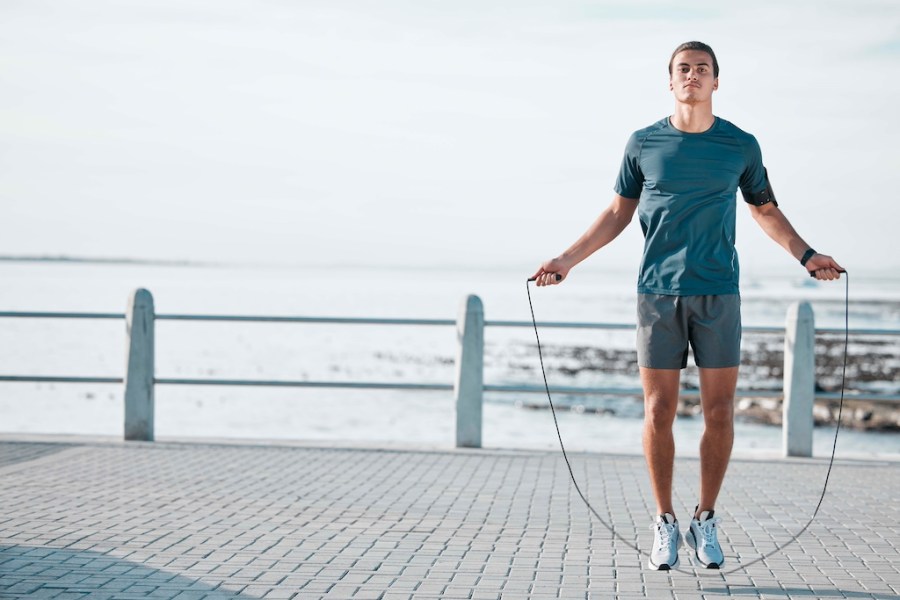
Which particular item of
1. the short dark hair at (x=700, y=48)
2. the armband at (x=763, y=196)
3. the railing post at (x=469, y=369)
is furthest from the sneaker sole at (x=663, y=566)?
the railing post at (x=469, y=369)

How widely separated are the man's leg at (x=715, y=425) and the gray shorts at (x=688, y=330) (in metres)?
0.06

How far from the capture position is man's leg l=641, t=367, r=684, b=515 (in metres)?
5.27

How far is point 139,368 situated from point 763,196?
20.9ft

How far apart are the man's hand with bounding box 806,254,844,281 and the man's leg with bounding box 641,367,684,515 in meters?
0.75

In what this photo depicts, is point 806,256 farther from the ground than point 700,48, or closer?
closer

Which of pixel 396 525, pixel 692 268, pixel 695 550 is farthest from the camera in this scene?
pixel 396 525

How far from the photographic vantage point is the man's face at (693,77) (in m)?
5.16

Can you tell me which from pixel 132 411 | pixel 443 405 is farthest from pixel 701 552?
pixel 443 405

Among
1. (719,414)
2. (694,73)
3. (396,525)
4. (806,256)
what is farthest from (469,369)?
(694,73)

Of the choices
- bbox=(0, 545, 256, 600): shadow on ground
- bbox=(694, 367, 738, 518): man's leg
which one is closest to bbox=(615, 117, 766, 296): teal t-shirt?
bbox=(694, 367, 738, 518): man's leg

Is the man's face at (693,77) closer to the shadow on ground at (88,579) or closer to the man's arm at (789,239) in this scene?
the man's arm at (789,239)

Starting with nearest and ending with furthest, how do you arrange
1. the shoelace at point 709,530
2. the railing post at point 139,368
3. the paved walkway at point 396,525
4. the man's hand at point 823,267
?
the paved walkway at point 396,525 < the man's hand at point 823,267 < the shoelace at point 709,530 < the railing post at point 139,368

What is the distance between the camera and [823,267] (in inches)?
206

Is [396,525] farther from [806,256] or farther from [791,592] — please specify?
[806,256]
